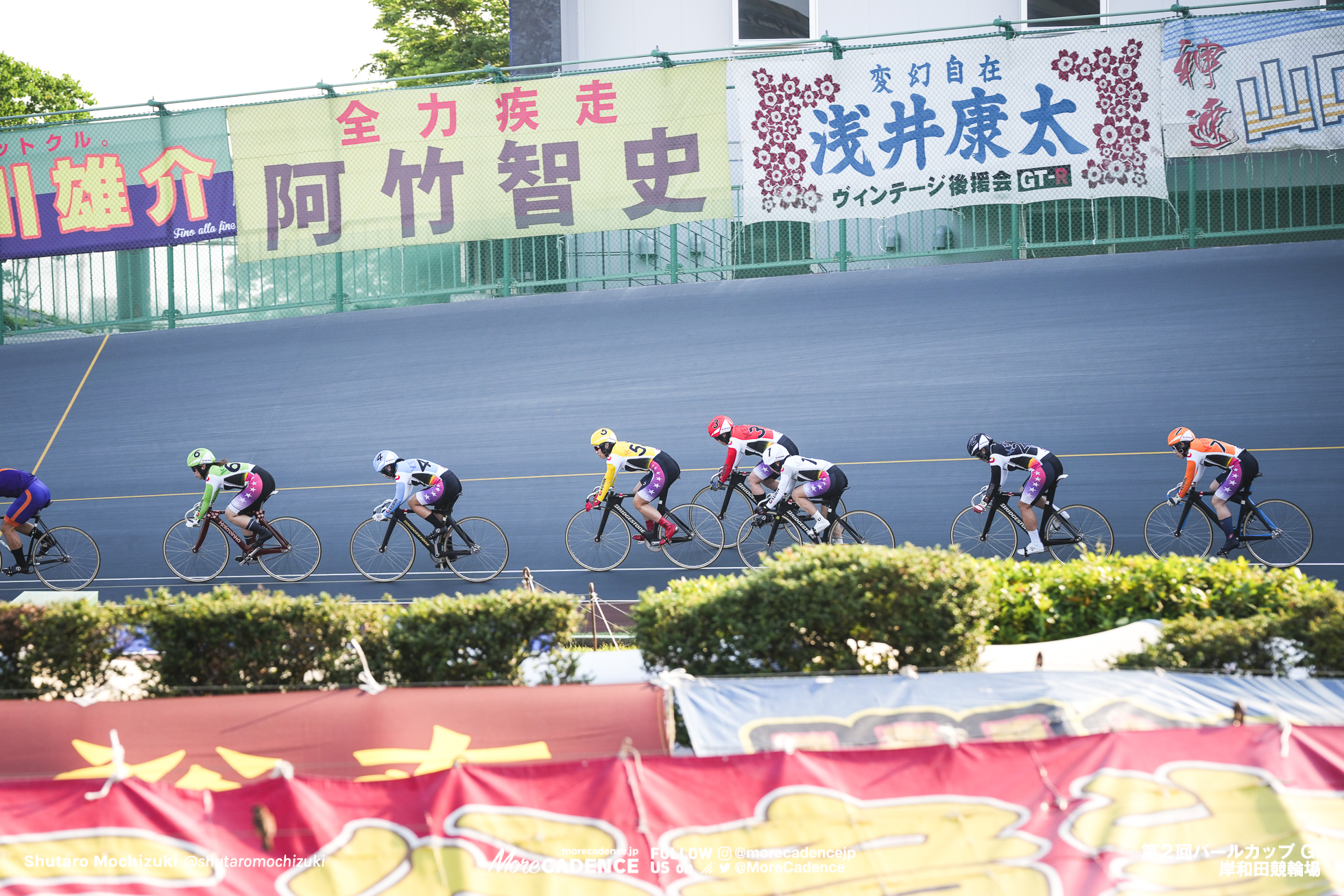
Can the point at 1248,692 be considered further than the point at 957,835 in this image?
Yes

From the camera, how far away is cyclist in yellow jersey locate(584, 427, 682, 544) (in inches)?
471

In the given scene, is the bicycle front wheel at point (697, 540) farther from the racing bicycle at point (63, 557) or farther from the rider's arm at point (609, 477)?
the racing bicycle at point (63, 557)

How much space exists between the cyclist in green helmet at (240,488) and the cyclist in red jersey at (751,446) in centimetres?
511

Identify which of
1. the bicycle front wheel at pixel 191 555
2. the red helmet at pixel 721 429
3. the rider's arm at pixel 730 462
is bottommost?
the bicycle front wheel at pixel 191 555

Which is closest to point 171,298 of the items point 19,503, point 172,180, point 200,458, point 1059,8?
point 172,180

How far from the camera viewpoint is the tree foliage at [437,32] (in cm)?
2662

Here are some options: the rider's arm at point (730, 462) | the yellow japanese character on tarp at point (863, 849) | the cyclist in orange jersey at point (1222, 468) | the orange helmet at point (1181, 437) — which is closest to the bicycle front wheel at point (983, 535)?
the cyclist in orange jersey at point (1222, 468)

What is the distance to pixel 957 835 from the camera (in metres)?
4.10

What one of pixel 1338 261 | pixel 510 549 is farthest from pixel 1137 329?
pixel 510 549

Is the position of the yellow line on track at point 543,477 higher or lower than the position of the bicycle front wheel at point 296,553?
higher

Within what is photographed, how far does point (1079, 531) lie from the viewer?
11.8 meters

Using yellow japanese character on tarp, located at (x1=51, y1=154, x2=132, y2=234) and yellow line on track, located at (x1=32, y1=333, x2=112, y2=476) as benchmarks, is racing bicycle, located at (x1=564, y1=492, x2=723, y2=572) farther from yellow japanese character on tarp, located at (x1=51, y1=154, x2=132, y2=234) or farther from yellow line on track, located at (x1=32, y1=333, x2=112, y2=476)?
yellow japanese character on tarp, located at (x1=51, y1=154, x2=132, y2=234)

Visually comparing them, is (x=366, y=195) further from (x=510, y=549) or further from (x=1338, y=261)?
(x=1338, y=261)

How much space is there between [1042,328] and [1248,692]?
1010 centimetres
